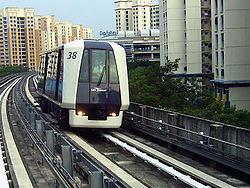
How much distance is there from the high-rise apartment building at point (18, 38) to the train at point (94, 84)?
166 meters

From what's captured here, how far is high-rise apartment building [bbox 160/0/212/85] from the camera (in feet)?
218

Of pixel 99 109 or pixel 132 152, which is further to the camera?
pixel 99 109

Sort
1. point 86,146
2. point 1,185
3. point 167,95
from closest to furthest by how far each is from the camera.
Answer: point 1,185 → point 86,146 → point 167,95

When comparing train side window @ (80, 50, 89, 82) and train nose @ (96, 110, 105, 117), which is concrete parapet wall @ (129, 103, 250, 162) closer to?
train nose @ (96, 110, 105, 117)

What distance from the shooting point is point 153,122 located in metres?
16.9

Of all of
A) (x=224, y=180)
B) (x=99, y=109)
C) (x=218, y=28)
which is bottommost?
(x=224, y=180)

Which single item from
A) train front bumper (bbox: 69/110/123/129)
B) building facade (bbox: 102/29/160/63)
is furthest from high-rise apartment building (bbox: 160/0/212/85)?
train front bumper (bbox: 69/110/123/129)

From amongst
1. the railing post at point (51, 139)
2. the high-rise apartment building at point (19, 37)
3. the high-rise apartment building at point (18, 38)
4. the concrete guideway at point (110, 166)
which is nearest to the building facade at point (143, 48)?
the high-rise apartment building at point (19, 37)

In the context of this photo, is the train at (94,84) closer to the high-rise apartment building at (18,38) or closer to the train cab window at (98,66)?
the train cab window at (98,66)

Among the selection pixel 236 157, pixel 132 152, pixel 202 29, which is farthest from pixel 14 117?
pixel 202 29

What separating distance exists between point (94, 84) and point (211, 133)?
522 centimetres

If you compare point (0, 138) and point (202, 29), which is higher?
point (202, 29)

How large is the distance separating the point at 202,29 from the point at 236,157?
5744 centimetres

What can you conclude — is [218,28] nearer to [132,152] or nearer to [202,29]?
[202,29]
